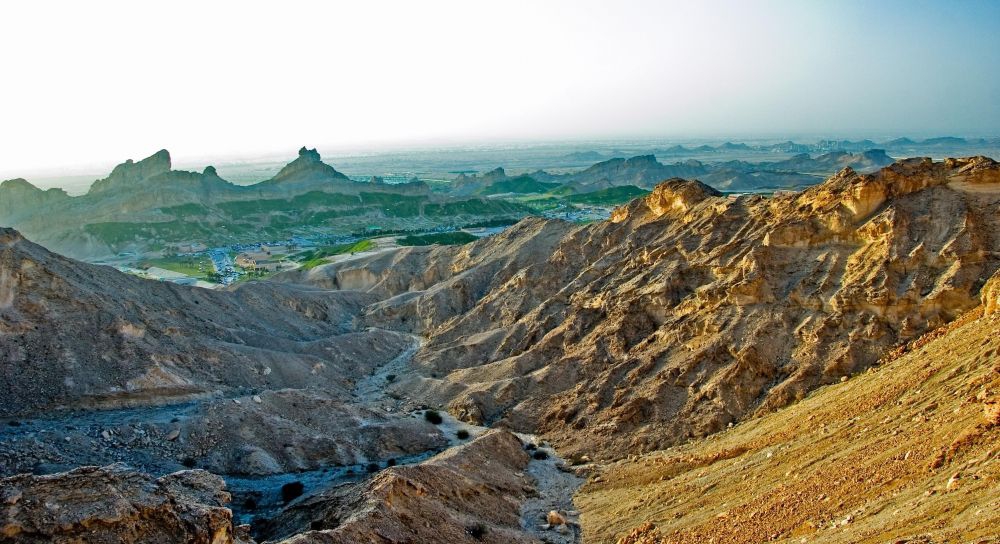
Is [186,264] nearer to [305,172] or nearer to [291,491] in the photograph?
[305,172]

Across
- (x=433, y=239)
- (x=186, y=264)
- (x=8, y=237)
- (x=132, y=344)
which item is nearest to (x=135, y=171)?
(x=186, y=264)

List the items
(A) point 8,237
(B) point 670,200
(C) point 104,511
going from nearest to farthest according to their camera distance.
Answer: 1. (C) point 104,511
2. (A) point 8,237
3. (B) point 670,200

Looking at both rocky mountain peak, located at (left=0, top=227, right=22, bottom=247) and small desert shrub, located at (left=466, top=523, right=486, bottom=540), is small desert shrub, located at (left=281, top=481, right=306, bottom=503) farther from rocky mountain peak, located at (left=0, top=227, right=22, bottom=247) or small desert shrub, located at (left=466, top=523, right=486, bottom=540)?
rocky mountain peak, located at (left=0, top=227, right=22, bottom=247)

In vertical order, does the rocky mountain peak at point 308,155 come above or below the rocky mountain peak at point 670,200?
above

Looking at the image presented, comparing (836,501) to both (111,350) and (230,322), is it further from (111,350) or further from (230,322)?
(230,322)

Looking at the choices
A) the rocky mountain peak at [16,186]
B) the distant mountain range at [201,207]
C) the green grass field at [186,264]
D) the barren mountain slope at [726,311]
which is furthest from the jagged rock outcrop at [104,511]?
the rocky mountain peak at [16,186]

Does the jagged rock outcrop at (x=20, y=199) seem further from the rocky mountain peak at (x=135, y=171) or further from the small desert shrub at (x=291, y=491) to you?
the small desert shrub at (x=291, y=491)
